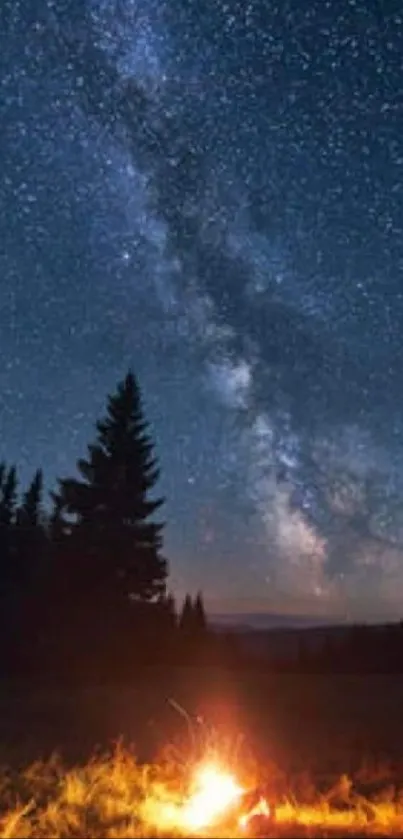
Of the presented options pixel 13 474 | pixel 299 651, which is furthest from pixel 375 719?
pixel 13 474

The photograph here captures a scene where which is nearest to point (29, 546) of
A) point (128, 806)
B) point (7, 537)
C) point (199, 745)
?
point (7, 537)

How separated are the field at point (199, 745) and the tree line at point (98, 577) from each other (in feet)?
8.15

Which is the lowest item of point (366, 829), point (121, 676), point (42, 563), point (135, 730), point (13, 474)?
point (366, 829)

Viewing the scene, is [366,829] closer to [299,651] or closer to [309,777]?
[309,777]

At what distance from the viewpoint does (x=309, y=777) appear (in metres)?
16.2

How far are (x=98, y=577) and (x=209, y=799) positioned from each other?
31.9m

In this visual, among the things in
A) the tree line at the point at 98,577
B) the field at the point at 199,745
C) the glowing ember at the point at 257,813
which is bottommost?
the glowing ember at the point at 257,813

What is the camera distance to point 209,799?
468 inches

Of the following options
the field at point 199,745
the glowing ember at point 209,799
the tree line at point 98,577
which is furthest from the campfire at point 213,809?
the tree line at point 98,577

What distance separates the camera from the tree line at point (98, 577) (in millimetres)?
42281

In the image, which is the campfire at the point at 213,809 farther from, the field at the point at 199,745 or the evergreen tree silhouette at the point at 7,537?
the evergreen tree silhouette at the point at 7,537

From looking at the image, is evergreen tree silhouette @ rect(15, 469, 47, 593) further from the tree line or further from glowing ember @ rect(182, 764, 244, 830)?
glowing ember @ rect(182, 764, 244, 830)

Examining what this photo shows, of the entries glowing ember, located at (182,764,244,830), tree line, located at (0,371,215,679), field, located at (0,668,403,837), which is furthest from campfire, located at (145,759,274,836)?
tree line, located at (0,371,215,679)

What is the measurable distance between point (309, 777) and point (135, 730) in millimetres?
11622
